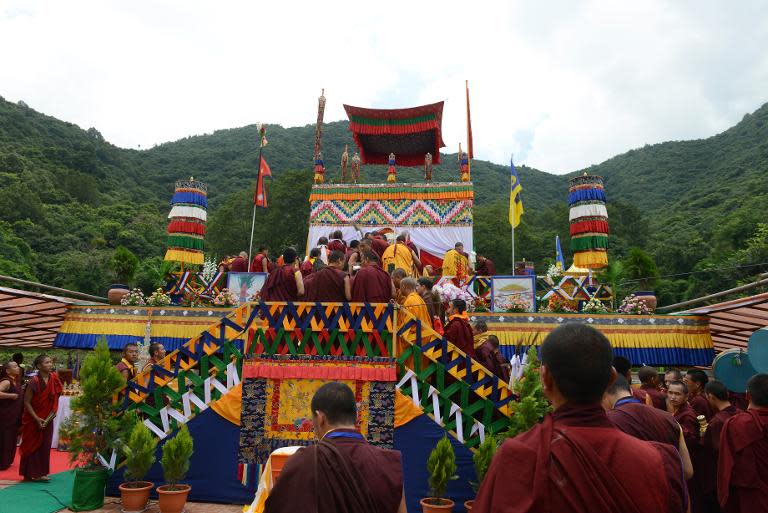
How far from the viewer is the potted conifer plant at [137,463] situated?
18.6 feet

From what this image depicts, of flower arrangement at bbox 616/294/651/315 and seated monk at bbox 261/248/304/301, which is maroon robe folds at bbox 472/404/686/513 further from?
flower arrangement at bbox 616/294/651/315

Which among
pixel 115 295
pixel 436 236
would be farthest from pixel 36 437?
pixel 436 236

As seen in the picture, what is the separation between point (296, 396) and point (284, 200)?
93.5ft

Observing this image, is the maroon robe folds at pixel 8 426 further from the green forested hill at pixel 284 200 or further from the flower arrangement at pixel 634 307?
the green forested hill at pixel 284 200

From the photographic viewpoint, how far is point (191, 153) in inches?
2168

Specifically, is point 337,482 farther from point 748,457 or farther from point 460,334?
point 460,334

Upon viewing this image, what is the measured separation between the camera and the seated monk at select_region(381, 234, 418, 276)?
9.23 meters

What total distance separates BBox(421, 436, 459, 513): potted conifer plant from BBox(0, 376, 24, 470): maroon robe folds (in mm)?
6150

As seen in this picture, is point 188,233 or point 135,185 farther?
point 135,185

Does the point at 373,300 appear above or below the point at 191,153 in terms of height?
below

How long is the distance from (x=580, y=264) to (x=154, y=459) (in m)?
10.3

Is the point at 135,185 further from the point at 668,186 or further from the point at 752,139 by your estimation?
the point at 752,139

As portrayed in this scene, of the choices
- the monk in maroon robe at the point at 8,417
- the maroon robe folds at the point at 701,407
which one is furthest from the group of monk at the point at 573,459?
the monk in maroon robe at the point at 8,417

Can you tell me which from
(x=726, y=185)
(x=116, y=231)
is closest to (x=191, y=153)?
(x=116, y=231)
